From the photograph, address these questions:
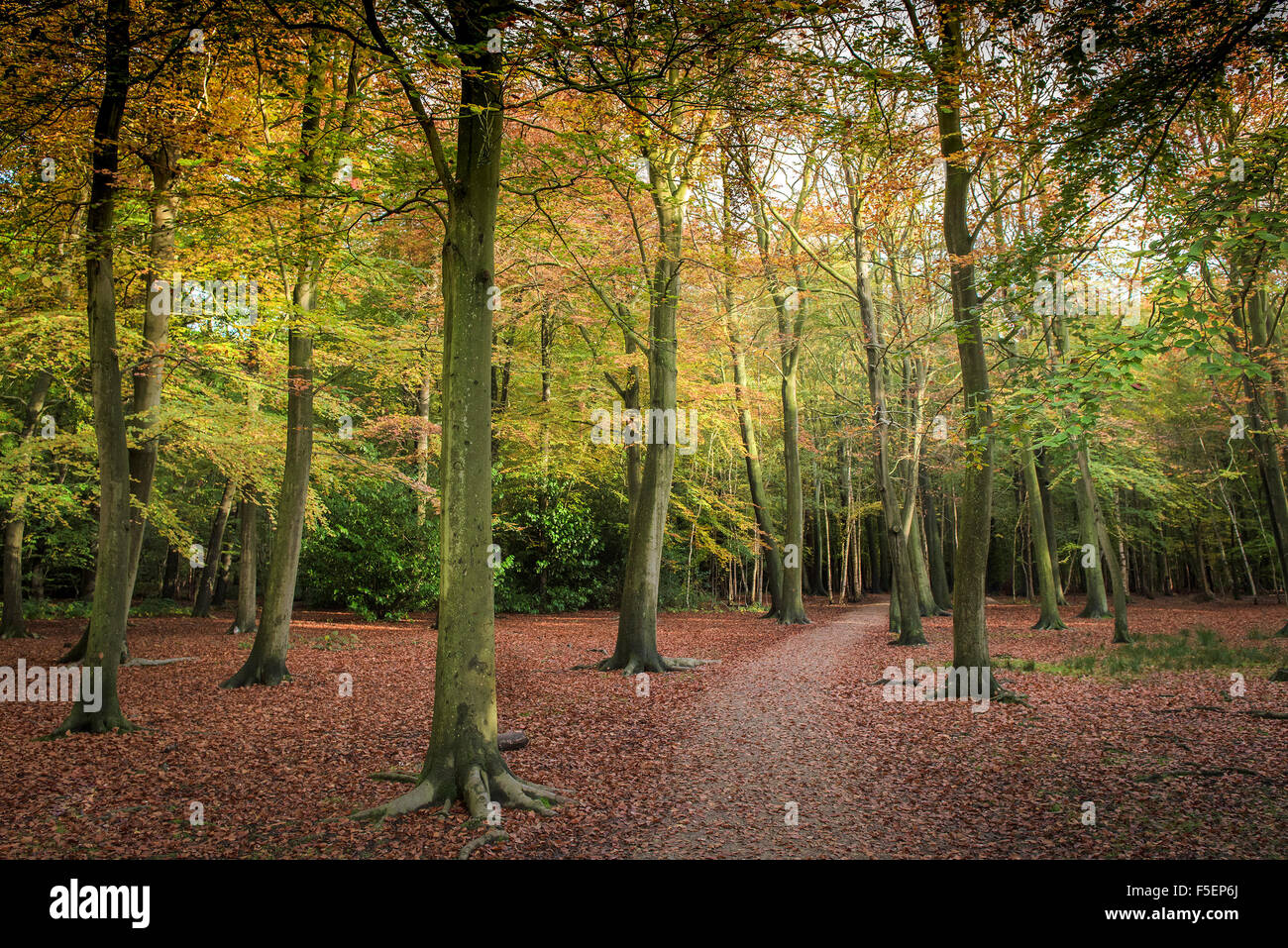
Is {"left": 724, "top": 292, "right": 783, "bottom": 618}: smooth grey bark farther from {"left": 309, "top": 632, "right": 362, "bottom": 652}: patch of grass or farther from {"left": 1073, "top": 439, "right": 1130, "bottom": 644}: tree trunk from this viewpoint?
{"left": 309, "top": 632, "right": 362, "bottom": 652}: patch of grass

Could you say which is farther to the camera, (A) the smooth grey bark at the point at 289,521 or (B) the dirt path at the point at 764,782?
(A) the smooth grey bark at the point at 289,521

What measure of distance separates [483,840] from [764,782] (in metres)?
Answer: 2.42

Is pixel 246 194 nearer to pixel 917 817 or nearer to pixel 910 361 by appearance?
pixel 917 817

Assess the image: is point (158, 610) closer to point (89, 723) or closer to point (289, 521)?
point (289, 521)

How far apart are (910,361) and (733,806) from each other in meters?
18.1

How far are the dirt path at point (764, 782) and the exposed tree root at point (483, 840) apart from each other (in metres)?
0.94

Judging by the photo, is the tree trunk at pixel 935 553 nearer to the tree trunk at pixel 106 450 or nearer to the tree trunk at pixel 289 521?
the tree trunk at pixel 289 521

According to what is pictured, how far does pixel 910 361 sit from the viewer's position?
21.0 meters

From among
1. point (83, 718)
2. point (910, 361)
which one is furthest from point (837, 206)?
point (83, 718)

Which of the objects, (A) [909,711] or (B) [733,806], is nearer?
(B) [733,806]

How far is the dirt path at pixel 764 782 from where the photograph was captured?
4.69 metres

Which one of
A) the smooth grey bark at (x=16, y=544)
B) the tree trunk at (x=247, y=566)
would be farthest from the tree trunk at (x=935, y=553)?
the smooth grey bark at (x=16, y=544)

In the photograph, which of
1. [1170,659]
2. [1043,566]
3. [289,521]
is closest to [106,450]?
[289,521]
